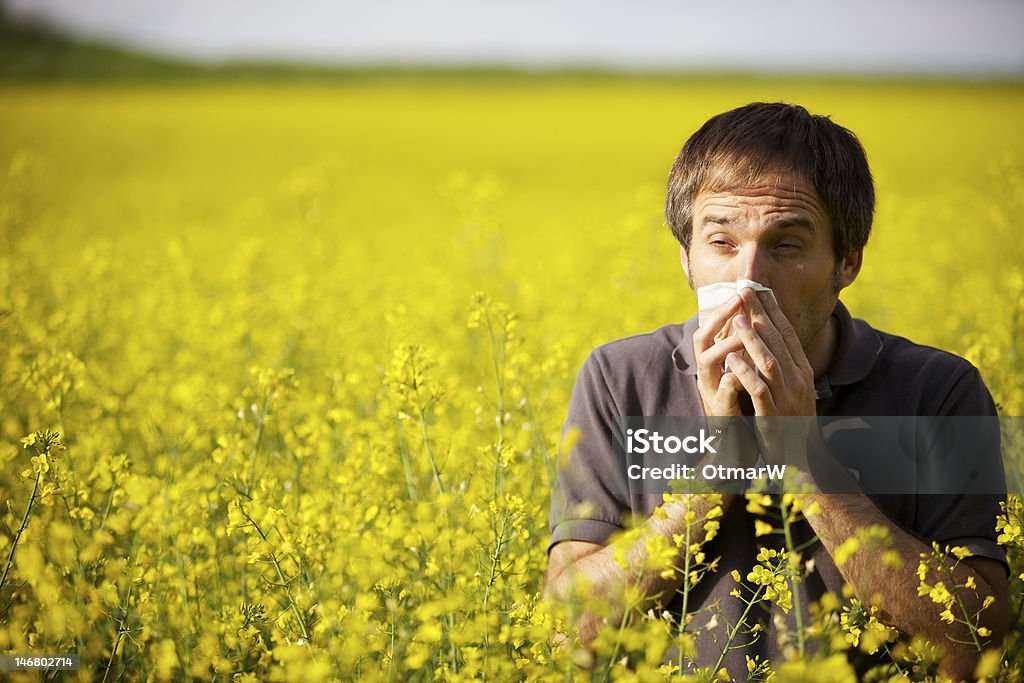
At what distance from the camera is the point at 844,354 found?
1.99 m

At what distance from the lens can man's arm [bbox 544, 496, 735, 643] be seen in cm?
173

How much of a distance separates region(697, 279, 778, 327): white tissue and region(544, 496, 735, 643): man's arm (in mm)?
363

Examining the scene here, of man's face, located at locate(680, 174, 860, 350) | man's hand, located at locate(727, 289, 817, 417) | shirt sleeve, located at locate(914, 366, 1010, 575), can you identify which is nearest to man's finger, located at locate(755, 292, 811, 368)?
man's hand, located at locate(727, 289, 817, 417)

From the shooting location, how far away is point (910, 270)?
5.93 m

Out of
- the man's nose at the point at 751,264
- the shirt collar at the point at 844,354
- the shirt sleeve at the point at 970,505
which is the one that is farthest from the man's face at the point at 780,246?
the shirt sleeve at the point at 970,505

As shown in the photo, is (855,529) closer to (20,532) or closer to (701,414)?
(701,414)

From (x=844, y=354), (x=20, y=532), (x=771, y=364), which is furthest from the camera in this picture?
(x=844, y=354)

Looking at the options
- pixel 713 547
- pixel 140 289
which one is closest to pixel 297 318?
pixel 140 289

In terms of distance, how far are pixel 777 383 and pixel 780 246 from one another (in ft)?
1.14

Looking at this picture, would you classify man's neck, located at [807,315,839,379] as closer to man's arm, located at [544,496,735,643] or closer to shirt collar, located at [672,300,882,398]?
shirt collar, located at [672,300,882,398]

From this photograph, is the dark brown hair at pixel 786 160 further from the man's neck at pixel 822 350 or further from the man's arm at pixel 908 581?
the man's arm at pixel 908 581

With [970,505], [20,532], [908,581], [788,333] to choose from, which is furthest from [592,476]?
[20,532]

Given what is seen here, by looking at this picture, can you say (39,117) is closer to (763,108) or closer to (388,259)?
(388,259)

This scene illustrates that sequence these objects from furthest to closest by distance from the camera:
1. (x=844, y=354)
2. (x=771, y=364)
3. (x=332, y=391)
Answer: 1. (x=332, y=391)
2. (x=844, y=354)
3. (x=771, y=364)
